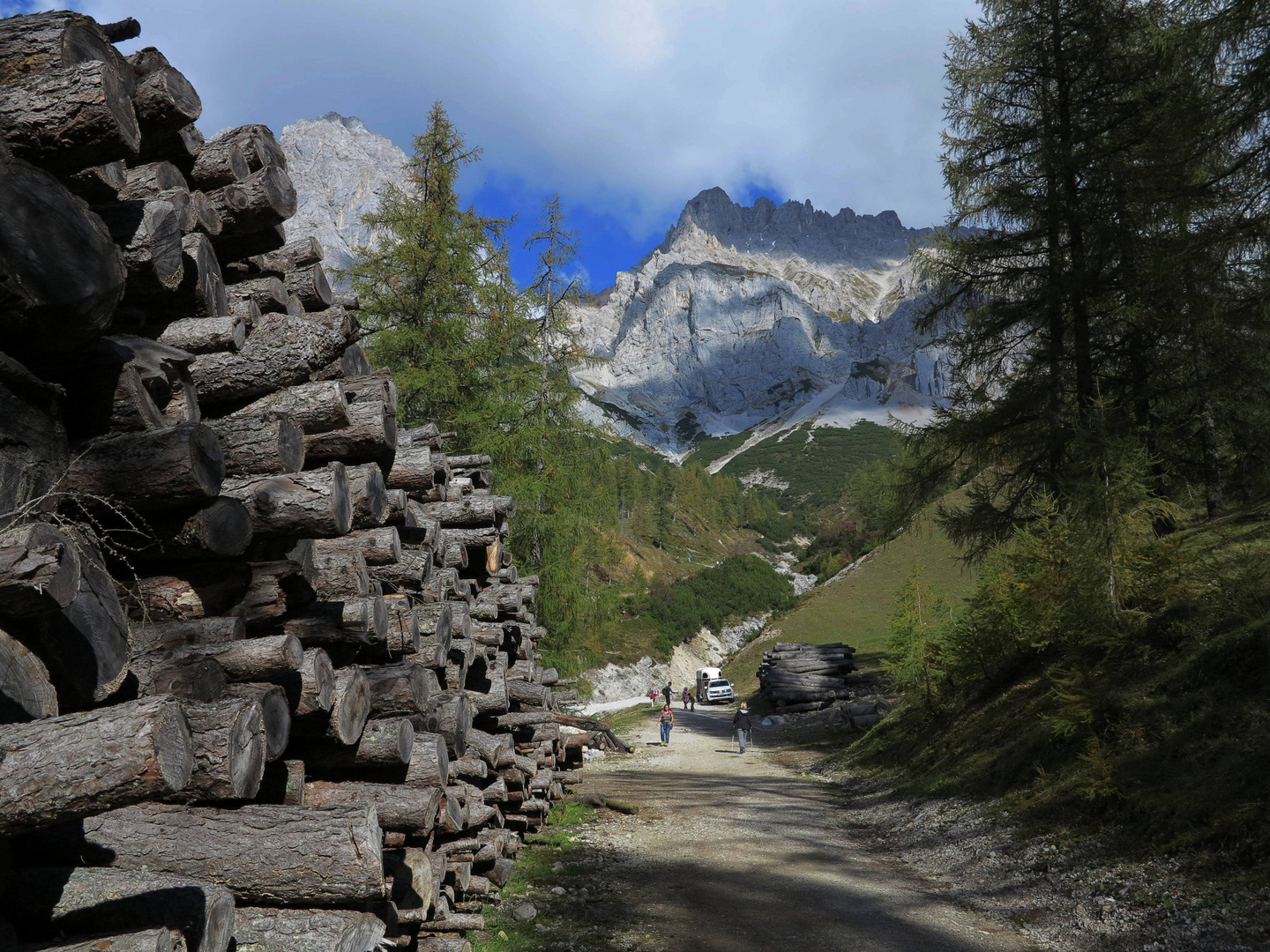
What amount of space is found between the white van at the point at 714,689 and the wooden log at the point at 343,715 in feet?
120

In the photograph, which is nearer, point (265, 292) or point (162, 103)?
point (162, 103)

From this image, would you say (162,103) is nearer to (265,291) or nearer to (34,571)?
(265,291)

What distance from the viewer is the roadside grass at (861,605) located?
3741cm

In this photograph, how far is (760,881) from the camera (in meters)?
8.84

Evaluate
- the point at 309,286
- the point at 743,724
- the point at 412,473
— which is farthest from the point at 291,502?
the point at 743,724

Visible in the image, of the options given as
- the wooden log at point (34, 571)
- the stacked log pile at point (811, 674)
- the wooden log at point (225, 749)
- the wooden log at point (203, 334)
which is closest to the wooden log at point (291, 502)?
the wooden log at point (203, 334)

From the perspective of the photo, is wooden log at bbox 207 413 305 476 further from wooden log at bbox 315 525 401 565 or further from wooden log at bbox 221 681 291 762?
wooden log at bbox 315 525 401 565

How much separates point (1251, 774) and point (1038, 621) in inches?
207

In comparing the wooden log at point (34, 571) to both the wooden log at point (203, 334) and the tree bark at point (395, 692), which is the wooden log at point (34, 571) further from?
the tree bark at point (395, 692)

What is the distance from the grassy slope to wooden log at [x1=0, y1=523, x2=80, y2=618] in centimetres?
3275

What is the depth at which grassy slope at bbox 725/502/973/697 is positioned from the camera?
1485 inches

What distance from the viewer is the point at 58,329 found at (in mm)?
3027

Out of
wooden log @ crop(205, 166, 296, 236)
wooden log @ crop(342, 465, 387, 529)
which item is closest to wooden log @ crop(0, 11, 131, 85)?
wooden log @ crop(205, 166, 296, 236)

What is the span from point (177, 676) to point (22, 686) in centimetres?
98
